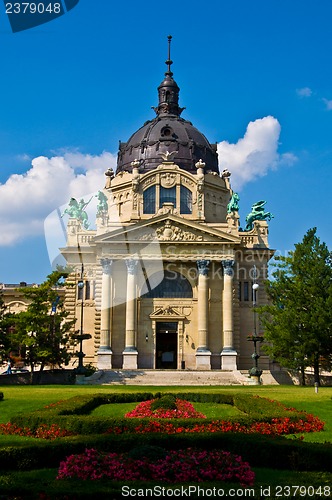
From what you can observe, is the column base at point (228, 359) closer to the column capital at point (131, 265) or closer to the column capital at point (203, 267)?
the column capital at point (203, 267)

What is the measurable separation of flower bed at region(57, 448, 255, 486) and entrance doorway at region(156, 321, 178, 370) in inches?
1813

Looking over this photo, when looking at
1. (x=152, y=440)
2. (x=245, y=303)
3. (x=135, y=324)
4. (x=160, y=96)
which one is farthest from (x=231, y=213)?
(x=152, y=440)

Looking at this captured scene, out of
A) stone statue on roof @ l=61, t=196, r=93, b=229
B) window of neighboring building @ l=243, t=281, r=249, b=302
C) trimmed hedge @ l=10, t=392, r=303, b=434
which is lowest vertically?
trimmed hedge @ l=10, t=392, r=303, b=434

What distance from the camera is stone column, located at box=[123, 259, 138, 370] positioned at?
55906 millimetres

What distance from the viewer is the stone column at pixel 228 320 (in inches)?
2212

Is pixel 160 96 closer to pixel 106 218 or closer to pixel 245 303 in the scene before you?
pixel 106 218

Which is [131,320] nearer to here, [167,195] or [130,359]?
[130,359]

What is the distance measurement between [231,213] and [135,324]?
14658mm

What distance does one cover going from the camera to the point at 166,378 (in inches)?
1984

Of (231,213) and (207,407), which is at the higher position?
(231,213)

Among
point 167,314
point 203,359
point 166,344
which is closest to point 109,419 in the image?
point 203,359

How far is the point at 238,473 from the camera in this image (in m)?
12.6

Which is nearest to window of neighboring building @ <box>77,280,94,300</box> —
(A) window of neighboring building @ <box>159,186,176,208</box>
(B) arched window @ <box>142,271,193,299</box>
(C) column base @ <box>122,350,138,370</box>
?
(B) arched window @ <box>142,271,193,299</box>

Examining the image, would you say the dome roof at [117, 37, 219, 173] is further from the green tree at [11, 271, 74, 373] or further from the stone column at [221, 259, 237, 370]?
the green tree at [11, 271, 74, 373]
